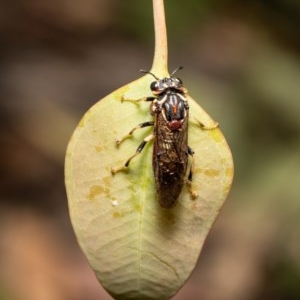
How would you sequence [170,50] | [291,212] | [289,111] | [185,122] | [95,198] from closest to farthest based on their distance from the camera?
1. [95,198]
2. [185,122]
3. [291,212]
4. [289,111]
5. [170,50]

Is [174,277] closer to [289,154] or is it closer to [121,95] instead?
[121,95]

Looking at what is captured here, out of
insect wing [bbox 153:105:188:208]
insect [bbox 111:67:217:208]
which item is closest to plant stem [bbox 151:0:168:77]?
insect [bbox 111:67:217:208]

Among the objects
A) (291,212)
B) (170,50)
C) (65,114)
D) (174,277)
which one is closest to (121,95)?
(174,277)

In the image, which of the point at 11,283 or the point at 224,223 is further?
the point at 224,223

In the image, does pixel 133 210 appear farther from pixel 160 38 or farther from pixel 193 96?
pixel 193 96

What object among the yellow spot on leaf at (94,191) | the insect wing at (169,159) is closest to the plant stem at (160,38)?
the insect wing at (169,159)

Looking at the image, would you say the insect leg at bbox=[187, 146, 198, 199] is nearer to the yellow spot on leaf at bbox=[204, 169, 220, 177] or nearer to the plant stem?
the yellow spot on leaf at bbox=[204, 169, 220, 177]
